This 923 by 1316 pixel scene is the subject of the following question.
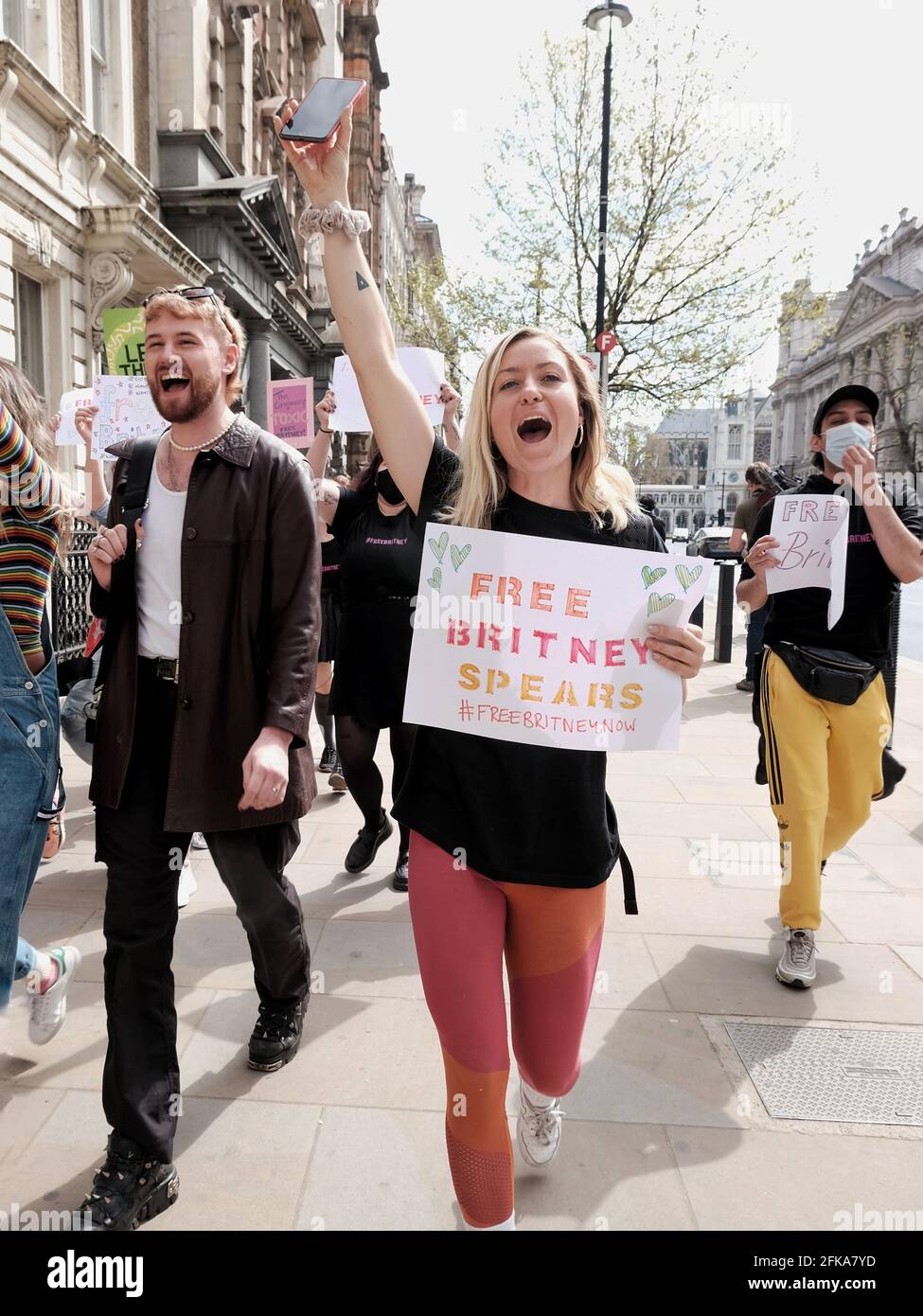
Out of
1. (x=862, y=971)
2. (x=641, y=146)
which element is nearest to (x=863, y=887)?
(x=862, y=971)

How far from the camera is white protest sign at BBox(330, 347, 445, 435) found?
16.9ft

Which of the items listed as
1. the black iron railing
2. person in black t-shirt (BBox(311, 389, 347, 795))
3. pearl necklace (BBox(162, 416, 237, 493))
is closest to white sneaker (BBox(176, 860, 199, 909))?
person in black t-shirt (BBox(311, 389, 347, 795))

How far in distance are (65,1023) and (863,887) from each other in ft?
11.8

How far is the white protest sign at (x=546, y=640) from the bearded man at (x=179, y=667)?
1.83 feet

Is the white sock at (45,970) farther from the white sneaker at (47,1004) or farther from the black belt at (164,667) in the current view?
the black belt at (164,667)

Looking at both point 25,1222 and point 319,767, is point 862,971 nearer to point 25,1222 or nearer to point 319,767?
point 25,1222

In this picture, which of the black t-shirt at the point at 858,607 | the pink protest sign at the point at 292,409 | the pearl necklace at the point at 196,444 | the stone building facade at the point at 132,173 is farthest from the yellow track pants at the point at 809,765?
the pink protest sign at the point at 292,409

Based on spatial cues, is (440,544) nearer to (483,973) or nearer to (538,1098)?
(483,973)

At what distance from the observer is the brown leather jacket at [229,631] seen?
238 cm

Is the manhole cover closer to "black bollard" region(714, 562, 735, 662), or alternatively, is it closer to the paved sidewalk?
the paved sidewalk

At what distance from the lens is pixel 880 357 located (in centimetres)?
6341

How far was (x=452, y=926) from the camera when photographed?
6.42 feet

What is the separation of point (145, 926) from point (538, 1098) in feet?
3.50

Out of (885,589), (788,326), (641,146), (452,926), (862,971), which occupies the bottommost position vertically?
(862,971)
